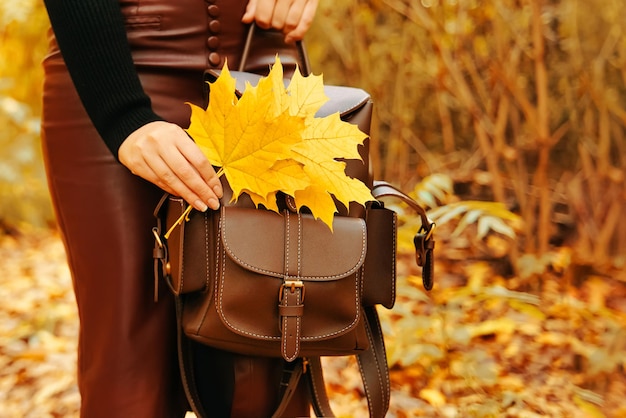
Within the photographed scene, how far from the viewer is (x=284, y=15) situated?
1120 millimetres

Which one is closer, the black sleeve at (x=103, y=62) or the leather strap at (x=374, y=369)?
the black sleeve at (x=103, y=62)

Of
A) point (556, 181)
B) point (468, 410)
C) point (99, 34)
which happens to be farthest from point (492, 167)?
point (99, 34)

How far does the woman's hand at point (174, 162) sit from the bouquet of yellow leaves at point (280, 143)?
1.0 inches

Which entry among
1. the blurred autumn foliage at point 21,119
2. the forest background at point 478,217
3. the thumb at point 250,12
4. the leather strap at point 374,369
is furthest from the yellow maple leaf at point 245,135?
the blurred autumn foliage at point 21,119

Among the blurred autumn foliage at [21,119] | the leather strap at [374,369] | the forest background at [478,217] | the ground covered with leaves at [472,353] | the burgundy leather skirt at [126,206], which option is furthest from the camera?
the blurred autumn foliage at [21,119]

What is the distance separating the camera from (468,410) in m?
1.61

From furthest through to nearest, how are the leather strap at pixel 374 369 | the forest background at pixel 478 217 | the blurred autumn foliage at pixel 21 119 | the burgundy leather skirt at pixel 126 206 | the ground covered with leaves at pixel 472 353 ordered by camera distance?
1. the blurred autumn foliage at pixel 21 119
2. the forest background at pixel 478 217
3. the ground covered with leaves at pixel 472 353
4. the leather strap at pixel 374 369
5. the burgundy leather skirt at pixel 126 206

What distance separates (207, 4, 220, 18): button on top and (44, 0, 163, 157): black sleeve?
0.15m

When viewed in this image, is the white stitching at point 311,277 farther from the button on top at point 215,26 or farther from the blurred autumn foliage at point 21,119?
the blurred autumn foliage at point 21,119

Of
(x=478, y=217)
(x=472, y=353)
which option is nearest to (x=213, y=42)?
(x=472, y=353)

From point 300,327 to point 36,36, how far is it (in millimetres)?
4018

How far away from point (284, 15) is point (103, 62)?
1.13ft

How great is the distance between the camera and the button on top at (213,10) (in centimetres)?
103

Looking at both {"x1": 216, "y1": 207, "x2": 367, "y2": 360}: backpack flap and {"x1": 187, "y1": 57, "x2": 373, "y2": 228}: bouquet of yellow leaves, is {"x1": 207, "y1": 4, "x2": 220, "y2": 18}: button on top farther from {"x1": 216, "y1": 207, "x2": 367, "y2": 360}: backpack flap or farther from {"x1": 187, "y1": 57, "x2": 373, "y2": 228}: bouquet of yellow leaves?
{"x1": 216, "y1": 207, "x2": 367, "y2": 360}: backpack flap
